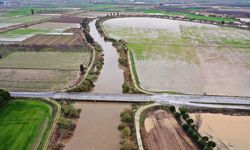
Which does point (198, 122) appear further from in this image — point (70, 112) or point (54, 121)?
point (54, 121)

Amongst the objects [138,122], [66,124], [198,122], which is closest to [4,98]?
[66,124]

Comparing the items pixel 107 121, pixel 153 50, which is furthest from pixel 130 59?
pixel 107 121

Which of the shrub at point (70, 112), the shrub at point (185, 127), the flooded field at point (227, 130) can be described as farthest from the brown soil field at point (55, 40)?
the shrub at point (185, 127)

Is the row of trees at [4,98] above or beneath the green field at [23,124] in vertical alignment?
above

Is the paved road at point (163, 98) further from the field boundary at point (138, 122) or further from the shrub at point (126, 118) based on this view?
the shrub at point (126, 118)

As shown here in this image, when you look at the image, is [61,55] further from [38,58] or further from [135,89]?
[135,89]

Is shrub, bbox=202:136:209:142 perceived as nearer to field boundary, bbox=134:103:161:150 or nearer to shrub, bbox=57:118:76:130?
field boundary, bbox=134:103:161:150
